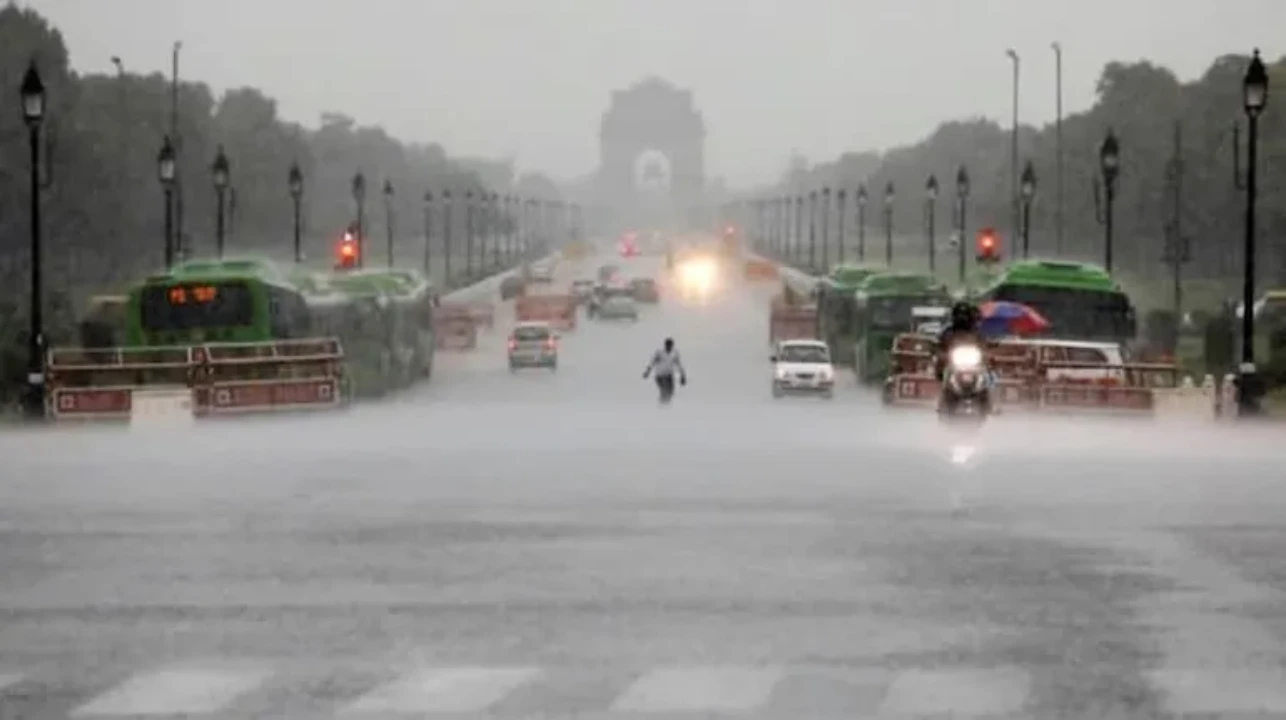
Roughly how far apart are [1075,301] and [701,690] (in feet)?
145

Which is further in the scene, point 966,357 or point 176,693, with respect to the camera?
point 966,357

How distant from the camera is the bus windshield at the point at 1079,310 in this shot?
56.0 m

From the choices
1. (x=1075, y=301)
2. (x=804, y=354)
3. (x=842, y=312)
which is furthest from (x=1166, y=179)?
(x=1075, y=301)

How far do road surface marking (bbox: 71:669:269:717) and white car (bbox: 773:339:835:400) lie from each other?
49971 millimetres

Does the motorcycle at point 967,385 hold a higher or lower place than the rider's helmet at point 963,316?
lower

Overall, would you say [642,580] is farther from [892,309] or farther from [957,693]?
[892,309]

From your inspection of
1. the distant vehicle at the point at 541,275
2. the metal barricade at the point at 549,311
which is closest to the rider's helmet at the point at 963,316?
the metal barricade at the point at 549,311

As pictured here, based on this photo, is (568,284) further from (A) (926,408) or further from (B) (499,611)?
(B) (499,611)

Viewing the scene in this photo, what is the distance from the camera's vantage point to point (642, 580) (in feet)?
58.0

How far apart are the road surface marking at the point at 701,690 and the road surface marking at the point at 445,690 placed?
592 millimetres

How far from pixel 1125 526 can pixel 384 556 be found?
5.94 m

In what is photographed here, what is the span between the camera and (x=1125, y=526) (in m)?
21.7

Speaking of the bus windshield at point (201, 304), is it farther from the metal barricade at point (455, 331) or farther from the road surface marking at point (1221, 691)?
the metal barricade at point (455, 331)

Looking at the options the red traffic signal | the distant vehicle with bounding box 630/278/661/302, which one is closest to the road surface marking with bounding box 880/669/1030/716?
the red traffic signal
